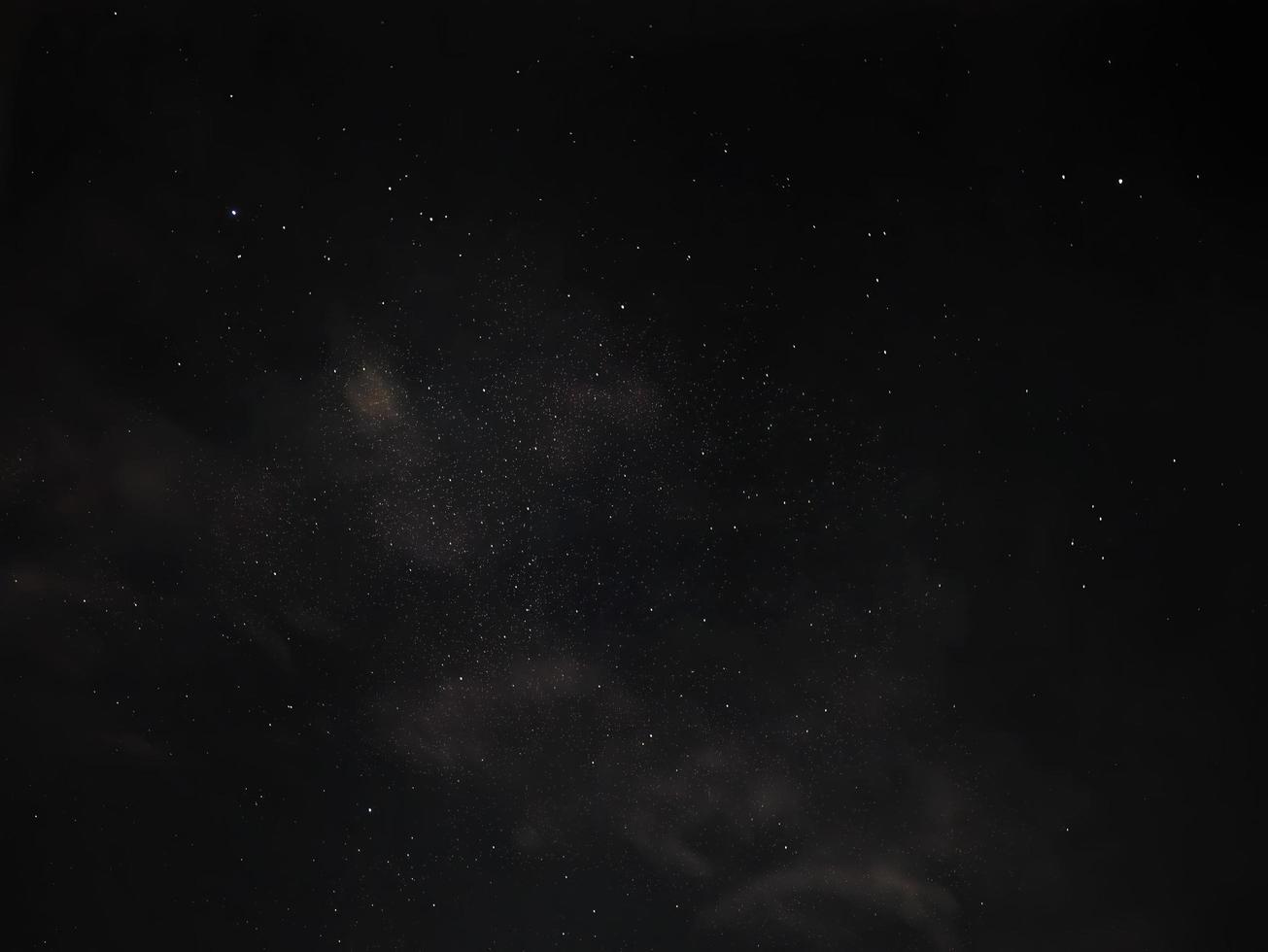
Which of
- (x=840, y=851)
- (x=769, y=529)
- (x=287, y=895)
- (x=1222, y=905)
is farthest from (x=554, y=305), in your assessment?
(x=1222, y=905)

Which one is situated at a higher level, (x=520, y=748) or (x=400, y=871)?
(x=520, y=748)

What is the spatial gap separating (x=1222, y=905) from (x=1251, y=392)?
1.24 meters

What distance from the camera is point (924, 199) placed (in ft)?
7.87

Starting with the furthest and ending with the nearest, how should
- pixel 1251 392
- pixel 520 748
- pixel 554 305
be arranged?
pixel 520 748 < pixel 554 305 < pixel 1251 392

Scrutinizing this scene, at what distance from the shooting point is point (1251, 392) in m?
2.36

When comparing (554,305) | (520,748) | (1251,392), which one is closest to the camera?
(1251,392)

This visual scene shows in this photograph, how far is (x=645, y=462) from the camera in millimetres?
2590

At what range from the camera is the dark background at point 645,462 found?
93.8 inches

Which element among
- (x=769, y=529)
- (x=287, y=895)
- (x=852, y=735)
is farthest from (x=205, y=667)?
(x=852, y=735)

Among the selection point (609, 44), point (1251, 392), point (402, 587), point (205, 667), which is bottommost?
point (205, 667)

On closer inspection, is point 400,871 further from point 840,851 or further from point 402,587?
point 840,851

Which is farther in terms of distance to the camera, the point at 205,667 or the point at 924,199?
the point at 205,667

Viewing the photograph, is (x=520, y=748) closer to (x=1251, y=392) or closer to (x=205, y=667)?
(x=205, y=667)

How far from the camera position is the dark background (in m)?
2.38
